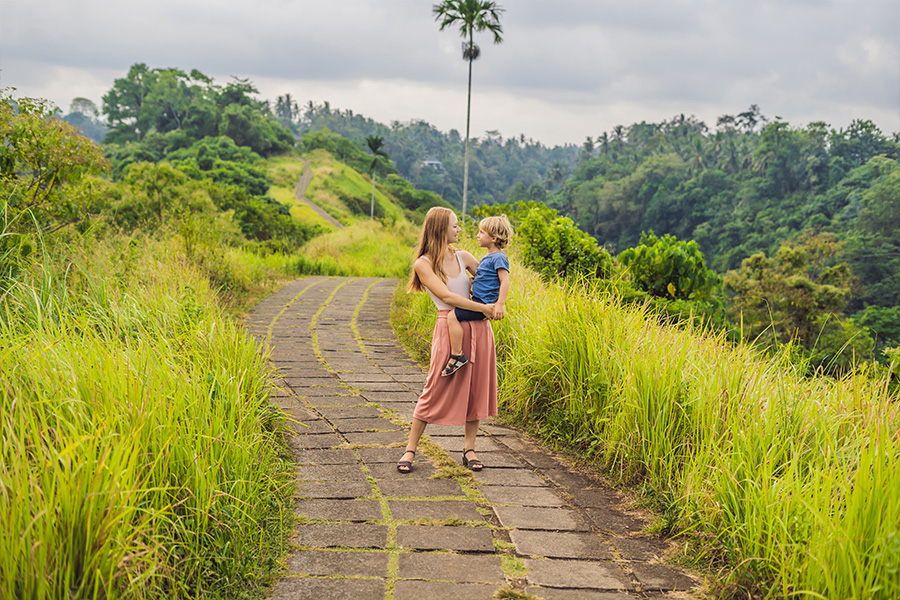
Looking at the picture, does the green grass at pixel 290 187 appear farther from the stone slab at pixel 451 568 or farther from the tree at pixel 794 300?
the stone slab at pixel 451 568

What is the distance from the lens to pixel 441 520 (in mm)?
2914

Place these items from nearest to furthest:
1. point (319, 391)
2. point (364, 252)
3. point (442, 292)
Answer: point (442, 292) < point (319, 391) < point (364, 252)

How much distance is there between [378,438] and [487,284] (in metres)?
1.21

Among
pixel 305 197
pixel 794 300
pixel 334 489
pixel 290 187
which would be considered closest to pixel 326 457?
pixel 334 489

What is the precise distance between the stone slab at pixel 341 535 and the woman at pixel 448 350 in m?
0.67

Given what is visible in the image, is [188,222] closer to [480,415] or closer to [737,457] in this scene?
[480,415]

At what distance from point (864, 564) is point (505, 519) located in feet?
4.68

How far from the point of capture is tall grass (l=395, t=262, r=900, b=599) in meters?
2.08

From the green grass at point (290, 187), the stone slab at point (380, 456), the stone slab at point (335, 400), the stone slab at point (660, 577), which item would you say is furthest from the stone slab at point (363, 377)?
the green grass at point (290, 187)

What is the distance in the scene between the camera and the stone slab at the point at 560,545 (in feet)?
8.80

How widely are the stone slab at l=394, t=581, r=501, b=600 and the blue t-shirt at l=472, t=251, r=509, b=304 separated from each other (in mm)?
1599

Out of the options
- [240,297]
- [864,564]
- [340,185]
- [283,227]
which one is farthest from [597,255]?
[340,185]

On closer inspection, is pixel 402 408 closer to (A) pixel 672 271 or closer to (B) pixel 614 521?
(B) pixel 614 521

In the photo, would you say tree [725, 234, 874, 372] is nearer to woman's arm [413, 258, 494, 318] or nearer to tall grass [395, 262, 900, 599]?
tall grass [395, 262, 900, 599]
